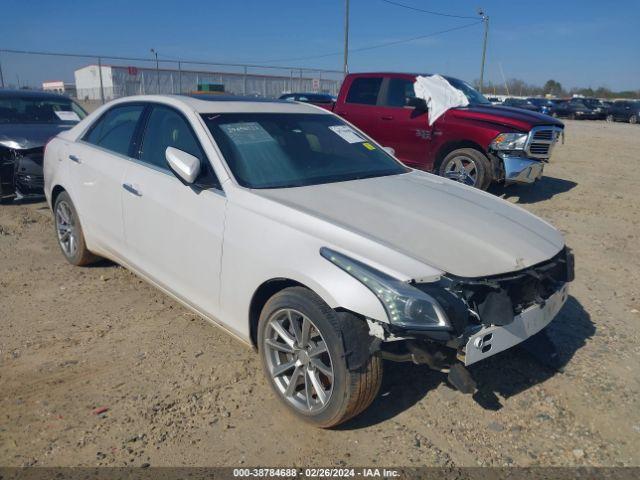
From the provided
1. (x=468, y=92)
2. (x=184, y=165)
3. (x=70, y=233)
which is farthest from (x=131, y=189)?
(x=468, y=92)

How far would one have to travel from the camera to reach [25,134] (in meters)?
7.37

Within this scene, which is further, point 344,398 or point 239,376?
point 239,376

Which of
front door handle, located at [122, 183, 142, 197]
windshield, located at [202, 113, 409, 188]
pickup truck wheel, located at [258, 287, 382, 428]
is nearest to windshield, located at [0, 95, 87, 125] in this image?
front door handle, located at [122, 183, 142, 197]

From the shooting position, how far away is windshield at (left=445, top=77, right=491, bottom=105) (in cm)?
877

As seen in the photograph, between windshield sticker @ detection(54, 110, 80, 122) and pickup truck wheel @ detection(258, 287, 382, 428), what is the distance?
707cm

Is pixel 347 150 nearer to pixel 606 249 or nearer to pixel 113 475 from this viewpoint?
pixel 113 475

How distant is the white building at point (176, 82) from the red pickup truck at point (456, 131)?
14592mm

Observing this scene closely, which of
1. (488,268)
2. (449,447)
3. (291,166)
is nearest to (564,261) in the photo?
(488,268)

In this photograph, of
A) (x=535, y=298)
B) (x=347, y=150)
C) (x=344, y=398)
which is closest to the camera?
(x=344, y=398)

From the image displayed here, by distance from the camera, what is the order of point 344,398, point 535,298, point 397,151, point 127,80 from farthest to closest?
point 127,80, point 397,151, point 535,298, point 344,398

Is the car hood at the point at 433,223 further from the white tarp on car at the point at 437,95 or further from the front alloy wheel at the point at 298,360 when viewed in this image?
the white tarp on car at the point at 437,95

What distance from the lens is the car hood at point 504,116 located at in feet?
24.9

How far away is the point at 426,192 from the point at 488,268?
3.50ft

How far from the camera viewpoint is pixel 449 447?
2666 millimetres
